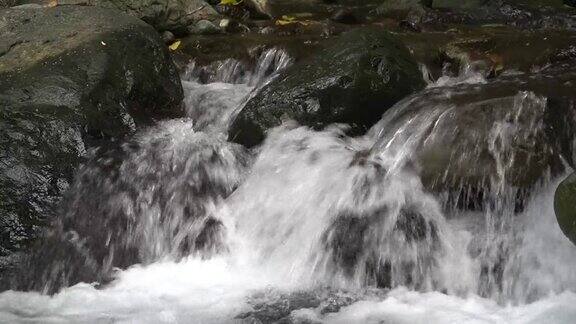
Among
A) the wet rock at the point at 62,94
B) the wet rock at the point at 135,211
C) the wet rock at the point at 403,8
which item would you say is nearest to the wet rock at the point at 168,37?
the wet rock at the point at 62,94

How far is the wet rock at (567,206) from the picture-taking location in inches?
161

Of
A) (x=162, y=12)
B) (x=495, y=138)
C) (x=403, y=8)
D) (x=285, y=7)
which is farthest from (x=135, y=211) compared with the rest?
(x=285, y=7)

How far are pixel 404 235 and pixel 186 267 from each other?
70.1 inches

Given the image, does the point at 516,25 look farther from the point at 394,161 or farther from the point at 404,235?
the point at 404,235

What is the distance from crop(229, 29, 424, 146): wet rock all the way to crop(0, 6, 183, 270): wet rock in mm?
1111

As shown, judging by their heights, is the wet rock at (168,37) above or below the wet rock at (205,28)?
below

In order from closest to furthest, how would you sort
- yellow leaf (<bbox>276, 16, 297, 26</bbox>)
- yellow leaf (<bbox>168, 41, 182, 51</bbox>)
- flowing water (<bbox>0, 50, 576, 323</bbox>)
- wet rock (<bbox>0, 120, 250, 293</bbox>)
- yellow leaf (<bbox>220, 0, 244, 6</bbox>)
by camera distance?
flowing water (<bbox>0, 50, 576, 323</bbox>), wet rock (<bbox>0, 120, 250, 293</bbox>), yellow leaf (<bbox>168, 41, 182, 51</bbox>), yellow leaf (<bbox>276, 16, 297, 26</bbox>), yellow leaf (<bbox>220, 0, 244, 6</bbox>)

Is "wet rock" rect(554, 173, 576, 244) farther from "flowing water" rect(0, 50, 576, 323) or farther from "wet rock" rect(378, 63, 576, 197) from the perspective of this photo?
"wet rock" rect(378, 63, 576, 197)

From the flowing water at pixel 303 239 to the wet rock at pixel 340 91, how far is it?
18 centimetres

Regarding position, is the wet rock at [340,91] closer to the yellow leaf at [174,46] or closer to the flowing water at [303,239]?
the flowing water at [303,239]

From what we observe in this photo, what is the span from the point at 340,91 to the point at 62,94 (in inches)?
104

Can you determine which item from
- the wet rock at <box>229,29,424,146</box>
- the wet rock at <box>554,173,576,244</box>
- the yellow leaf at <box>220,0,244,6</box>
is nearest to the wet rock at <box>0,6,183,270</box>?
the wet rock at <box>229,29,424,146</box>

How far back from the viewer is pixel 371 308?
427cm

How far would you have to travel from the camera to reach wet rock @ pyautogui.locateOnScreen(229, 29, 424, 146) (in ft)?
19.7
